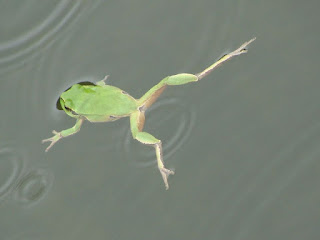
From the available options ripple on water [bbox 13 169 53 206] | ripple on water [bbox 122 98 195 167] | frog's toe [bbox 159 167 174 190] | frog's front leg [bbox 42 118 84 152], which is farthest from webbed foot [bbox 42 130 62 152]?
frog's toe [bbox 159 167 174 190]

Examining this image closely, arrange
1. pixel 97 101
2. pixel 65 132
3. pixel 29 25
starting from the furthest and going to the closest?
1. pixel 29 25
2. pixel 65 132
3. pixel 97 101

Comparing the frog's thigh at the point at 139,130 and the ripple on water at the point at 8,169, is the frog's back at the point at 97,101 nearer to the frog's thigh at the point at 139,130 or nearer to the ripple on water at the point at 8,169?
the frog's thigh at the point at 139,130

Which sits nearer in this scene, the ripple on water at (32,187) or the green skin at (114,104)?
the green skin at (114,104)

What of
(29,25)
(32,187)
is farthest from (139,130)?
(29,25)

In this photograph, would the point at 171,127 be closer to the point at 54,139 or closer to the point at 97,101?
the point at 97,101

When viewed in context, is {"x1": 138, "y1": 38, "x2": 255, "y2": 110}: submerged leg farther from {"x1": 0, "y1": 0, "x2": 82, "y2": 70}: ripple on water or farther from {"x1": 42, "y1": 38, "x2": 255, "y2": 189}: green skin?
{"x1": 0, "y1": 0, "x2": 82, "y2": 70}: ripple on water

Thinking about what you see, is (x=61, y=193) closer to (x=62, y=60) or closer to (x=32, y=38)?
(x=62, y=60)

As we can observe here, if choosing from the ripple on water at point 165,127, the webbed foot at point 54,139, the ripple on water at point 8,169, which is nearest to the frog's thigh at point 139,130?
the ripple on water at point 165,127
